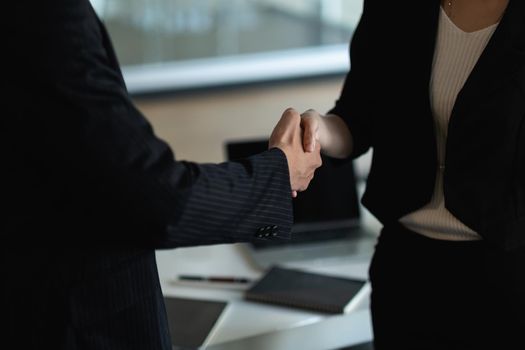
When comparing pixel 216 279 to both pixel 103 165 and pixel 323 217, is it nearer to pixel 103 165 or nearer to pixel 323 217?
pixel 323 217

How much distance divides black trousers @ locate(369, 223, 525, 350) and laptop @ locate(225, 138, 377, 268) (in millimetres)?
524

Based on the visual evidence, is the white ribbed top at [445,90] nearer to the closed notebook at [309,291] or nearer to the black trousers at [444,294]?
the black trousers at [444,294]

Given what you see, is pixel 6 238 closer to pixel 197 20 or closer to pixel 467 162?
pixel 467 162

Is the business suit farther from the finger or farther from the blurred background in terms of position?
the blurred background

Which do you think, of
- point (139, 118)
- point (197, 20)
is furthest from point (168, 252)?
point (139, 118)

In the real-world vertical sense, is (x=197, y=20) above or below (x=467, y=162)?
above

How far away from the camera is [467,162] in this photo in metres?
1.20

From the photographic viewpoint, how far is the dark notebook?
4.53 ft

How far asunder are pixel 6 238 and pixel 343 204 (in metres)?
1.19

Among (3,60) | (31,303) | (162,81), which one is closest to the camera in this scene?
(3,60)

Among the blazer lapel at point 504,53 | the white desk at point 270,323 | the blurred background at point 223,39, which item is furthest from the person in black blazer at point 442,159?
the blurred background at point 223,39

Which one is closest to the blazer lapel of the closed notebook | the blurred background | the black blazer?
the black blazer

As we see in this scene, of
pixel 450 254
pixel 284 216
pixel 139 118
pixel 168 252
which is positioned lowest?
pixel 168 252

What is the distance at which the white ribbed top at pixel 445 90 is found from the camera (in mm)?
1201
